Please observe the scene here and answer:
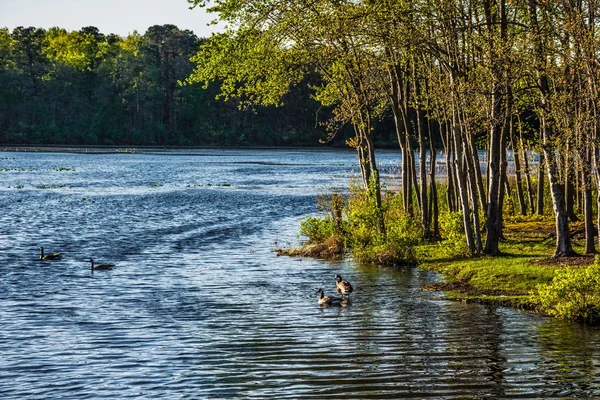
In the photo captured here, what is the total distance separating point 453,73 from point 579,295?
953 cm

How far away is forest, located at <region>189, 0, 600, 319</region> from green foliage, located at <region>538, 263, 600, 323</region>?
7cm

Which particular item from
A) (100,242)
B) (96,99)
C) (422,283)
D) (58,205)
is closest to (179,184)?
(58,205)

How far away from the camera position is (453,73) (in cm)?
2808

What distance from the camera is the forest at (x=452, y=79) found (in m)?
25.0

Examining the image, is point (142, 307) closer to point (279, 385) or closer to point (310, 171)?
point (279, 385)

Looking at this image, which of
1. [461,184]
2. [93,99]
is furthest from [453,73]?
[93,99]

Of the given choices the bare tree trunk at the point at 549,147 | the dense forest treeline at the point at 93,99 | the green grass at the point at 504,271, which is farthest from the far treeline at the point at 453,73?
the dense forest treeline at the point at 93,99

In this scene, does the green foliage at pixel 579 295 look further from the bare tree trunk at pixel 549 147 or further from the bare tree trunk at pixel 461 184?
the bare tree trunk at pixel 461 184

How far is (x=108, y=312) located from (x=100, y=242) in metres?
18.2

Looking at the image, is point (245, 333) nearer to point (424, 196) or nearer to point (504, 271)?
point (504, 271)

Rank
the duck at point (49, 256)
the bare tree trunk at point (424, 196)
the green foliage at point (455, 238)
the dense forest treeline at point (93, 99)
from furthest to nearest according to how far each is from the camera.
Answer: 1. the dense forest treeline at point (93, 99)
2. the duck at point (49, 256)
3. the bare tree trunk at point (424, 196)
4. the green foliage at point (455, 238)

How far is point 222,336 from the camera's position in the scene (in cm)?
2070

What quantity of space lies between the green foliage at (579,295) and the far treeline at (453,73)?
2.95 m

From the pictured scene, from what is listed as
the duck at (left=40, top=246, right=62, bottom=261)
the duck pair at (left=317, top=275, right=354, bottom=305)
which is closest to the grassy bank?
the duck pair at (left=317, top=275, right=354, bottom=305)
